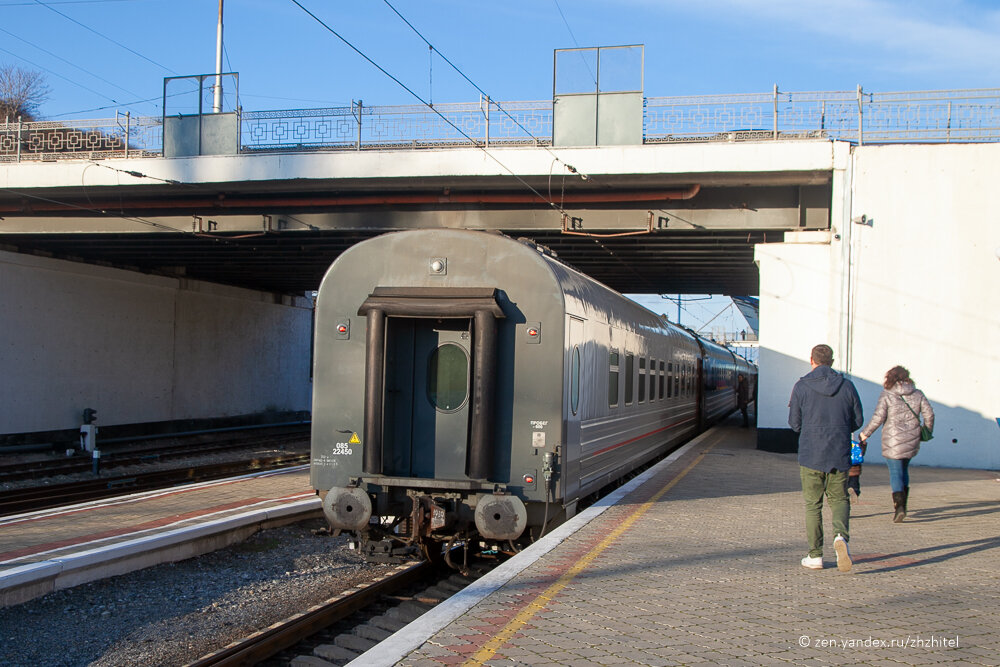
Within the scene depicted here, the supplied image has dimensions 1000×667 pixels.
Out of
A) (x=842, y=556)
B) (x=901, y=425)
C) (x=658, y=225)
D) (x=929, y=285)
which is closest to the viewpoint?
(x=842, y=556)

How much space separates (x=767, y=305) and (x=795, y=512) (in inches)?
310

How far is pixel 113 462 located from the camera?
61.6 ft

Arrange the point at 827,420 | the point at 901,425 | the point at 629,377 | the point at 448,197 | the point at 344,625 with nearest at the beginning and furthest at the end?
1. the point at 827,420
2. the point at 344,625
3. the point at 901,425
4. the point at 629,377
5. the point at 448,197

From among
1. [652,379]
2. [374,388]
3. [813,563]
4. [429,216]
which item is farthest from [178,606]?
[429,216]

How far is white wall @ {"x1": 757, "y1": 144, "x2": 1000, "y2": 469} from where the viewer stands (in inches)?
604

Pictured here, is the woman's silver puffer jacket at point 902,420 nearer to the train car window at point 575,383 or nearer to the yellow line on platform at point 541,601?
the yellow line on platform at point 541,601

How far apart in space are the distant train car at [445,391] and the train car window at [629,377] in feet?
10.5

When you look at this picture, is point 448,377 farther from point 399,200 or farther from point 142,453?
point 142,453

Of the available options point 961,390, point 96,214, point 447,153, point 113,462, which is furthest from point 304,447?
point 961,390

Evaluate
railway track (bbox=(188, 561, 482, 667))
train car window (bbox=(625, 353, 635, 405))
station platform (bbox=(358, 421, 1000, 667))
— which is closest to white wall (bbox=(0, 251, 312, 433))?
train car window (bbox=(625, 353, 635, 405))

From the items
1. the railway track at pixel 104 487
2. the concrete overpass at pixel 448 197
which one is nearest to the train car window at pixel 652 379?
the concrete overpass at pixel 448 197

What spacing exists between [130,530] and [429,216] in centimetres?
1048

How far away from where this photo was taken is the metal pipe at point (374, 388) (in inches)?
305

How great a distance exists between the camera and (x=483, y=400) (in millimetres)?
7668
